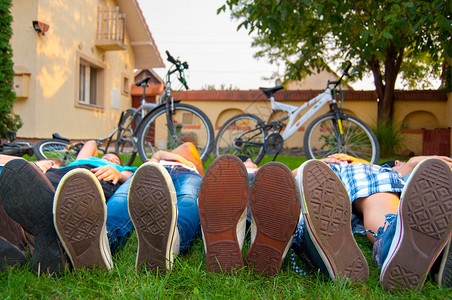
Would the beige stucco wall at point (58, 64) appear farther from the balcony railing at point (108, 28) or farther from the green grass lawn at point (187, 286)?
the green grass lawn at point (187, 286)

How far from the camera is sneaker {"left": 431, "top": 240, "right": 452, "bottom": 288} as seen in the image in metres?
1.09

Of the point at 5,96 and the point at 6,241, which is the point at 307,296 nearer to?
the point at 6,241

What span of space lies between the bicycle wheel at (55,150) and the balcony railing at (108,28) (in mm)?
5599

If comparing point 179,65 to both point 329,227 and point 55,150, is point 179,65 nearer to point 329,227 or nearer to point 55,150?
point 55,150

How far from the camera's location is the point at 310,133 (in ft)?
13.4

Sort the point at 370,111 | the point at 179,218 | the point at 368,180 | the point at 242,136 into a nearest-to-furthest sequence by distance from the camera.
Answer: the point at 179,218 < the point at 368,180 < the point at 242,136 < the point at 370,111

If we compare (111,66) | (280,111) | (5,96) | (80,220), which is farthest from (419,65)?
(80,220)

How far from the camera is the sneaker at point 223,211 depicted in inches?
45.6

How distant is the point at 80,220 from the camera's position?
114 centimetres

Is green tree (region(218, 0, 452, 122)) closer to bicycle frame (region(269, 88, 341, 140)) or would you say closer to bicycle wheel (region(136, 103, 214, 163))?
bicycle frame (region(269, 88, 341, 140))

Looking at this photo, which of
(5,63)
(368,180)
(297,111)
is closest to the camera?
(368,180)

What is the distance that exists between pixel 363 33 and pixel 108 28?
24.8ft

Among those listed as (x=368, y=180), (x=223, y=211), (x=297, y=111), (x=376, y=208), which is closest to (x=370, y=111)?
(x=297, y=111)

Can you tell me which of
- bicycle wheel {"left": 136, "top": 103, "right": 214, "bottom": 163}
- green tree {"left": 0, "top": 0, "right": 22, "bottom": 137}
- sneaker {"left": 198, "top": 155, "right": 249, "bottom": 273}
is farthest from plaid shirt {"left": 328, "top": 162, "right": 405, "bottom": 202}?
green tree {"left": 0, "top": 0, "right": 22, "bottom": 137}
